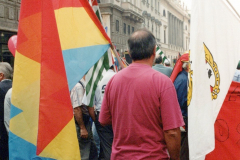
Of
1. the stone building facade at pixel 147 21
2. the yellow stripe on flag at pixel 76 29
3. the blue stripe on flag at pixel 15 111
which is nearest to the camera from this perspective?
the blue stripe on flag at pixel 15 111

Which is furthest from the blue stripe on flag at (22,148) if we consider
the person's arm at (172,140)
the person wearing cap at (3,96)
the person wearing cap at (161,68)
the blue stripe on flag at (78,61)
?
the person wearing cap at (161,68)

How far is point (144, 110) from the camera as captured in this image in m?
2.38

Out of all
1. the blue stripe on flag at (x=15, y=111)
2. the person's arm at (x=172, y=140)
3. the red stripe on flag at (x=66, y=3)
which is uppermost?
the red stripe on flag at (x=66, y=3)

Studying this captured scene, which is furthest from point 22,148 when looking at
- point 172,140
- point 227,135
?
point 227,135

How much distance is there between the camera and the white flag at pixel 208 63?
2771 millimetres

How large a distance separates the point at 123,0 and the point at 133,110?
95.1 feet

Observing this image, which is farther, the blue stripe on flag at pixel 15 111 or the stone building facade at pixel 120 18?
the stone building facade at pixel 120 18

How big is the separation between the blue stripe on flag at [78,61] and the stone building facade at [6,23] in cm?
1063

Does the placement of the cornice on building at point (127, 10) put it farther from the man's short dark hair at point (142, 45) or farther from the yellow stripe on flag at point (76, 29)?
the man's short dark hair at point (142, 45)

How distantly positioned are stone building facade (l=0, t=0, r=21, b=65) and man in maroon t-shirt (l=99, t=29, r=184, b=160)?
11.5 meters

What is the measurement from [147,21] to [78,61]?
123 feet

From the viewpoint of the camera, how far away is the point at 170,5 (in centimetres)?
5569

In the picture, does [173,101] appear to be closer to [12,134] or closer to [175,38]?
[12,134]

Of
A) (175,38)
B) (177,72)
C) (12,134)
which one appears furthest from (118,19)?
(175,38)
